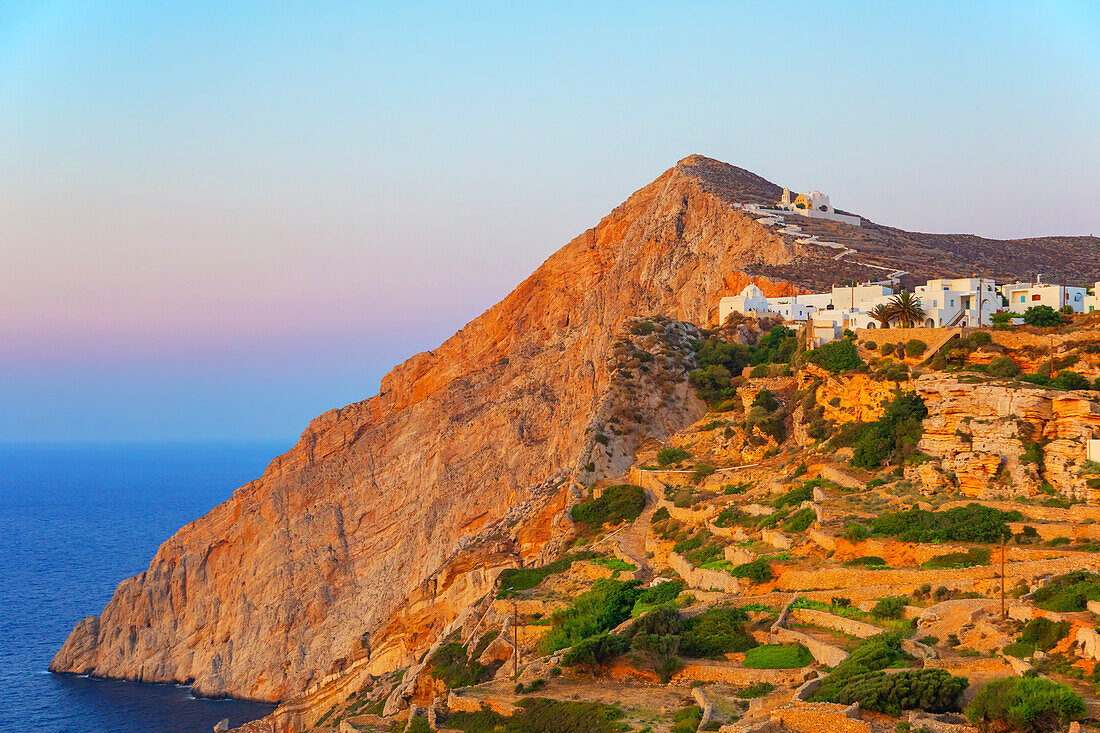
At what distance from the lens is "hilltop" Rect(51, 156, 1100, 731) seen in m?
48.3

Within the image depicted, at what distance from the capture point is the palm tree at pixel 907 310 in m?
39.2

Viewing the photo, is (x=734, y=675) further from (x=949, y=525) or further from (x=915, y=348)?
(x=915, y=348)

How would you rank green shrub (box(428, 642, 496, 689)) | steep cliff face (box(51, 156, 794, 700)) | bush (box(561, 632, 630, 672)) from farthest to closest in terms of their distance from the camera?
steep cliff face (box(51, 156, 794, 700)) < green shrub (box(428, 642, 496, 689)) < bush (box(561, 632, 630, 672))

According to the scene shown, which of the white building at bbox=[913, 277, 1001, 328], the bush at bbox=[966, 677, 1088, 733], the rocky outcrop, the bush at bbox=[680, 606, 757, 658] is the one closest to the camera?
the bush at bbox=[966, 677, 1088, 733]

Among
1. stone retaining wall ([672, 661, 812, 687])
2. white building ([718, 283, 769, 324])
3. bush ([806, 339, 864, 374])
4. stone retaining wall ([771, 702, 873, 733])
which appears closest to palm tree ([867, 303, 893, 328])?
bush ([806, 339, 864, 374])

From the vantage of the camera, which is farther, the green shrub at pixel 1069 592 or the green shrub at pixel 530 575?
the green shrub at pixel 530 575

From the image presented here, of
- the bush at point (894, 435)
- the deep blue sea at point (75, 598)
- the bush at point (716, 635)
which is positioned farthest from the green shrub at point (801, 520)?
the deep blue sea at point (75, 598)

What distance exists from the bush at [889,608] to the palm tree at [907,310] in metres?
19.0

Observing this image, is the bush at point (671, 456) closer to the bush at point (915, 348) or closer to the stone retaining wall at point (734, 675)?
the bush at point (915, 348)

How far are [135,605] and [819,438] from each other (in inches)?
1766

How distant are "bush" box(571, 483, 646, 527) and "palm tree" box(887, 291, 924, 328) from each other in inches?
450

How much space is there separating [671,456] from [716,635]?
20.1 metres

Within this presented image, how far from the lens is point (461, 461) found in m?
66.4

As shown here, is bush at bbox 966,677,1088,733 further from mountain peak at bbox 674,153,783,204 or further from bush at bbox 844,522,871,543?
mountain peak at bbox 674,153,783,204
